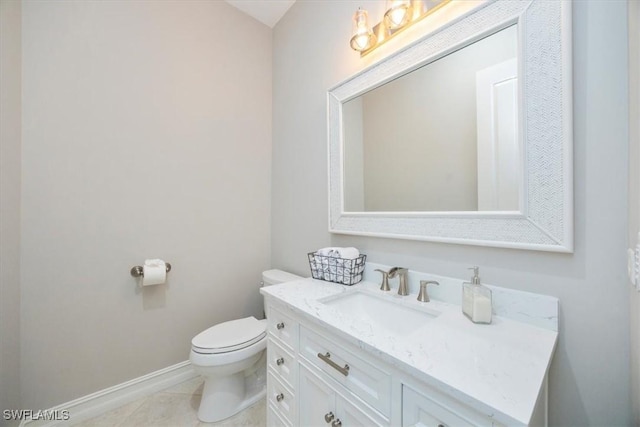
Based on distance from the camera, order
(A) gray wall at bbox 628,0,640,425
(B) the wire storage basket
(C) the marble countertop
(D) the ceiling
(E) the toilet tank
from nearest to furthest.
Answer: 1. (C) the marble countertop
2. (A) gray wall at bbox 628,0,640,425
3. (B) the wire storage basket
4. (E) the toilet tank
5. (D) the ceiling

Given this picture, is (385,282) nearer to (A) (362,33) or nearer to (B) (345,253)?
(B) (345,253)

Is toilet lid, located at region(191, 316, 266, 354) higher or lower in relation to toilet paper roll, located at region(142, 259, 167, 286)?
lower

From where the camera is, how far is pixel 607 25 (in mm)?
675

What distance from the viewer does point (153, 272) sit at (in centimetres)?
149

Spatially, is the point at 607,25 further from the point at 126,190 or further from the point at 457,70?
the point at 126,190

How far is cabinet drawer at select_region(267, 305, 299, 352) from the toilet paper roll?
813 millimetres

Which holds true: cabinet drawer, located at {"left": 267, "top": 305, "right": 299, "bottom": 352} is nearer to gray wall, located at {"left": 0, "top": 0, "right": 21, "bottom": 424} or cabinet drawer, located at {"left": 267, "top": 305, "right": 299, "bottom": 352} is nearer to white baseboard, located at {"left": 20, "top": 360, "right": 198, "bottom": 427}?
white baseboard, located at {"left": 20, "top": 360, "right": 198, "bottom": 427}

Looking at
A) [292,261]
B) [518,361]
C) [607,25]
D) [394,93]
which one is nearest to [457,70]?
[394,93]

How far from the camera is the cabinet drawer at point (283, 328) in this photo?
3.22ft

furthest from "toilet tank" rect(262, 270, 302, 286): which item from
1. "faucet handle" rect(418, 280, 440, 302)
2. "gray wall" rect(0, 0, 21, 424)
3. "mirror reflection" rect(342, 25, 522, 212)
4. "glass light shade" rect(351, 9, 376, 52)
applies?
"glass light shade" rect(351, 9, 376, 52)

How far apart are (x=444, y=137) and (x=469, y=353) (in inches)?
31.4

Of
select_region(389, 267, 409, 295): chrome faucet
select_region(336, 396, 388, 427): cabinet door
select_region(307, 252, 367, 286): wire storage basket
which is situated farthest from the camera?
select_region(307, 252, 367, 286): wire storage basket

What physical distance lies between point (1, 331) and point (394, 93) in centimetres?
208

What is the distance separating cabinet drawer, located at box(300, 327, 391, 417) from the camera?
0.66 m
